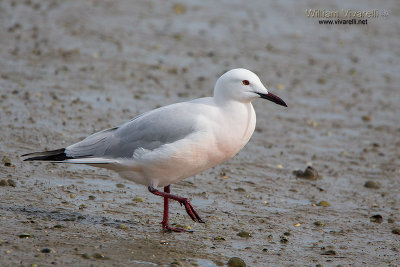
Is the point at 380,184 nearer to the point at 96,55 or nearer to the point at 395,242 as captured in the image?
the point at 395,242

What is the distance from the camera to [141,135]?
5980mm

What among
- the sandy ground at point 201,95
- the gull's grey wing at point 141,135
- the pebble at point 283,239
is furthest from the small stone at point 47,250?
the pebble at point 283,239

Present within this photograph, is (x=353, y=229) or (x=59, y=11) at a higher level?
(x=59, y=11)

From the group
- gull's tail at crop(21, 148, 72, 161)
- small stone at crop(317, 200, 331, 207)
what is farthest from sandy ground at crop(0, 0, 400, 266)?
gull's tail at crop(21, 148, 72, 161)

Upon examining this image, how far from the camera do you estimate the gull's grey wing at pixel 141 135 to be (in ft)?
19.2

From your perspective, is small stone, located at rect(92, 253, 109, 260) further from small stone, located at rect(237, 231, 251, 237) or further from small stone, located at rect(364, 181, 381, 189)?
small stone, located at rect(364, 181, 381, 189)

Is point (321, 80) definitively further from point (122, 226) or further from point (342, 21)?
point (122, 226)

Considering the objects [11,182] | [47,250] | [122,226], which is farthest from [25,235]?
[11,182]

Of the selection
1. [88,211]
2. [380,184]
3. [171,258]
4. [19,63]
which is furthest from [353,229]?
[19,63]

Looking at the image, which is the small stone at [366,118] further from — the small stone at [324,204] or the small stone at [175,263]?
the small stone at [175,263]

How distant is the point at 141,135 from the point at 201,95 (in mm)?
4468

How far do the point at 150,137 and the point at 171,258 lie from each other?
125 cm

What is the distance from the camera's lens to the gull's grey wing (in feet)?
19.2

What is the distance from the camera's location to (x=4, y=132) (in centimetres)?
778
